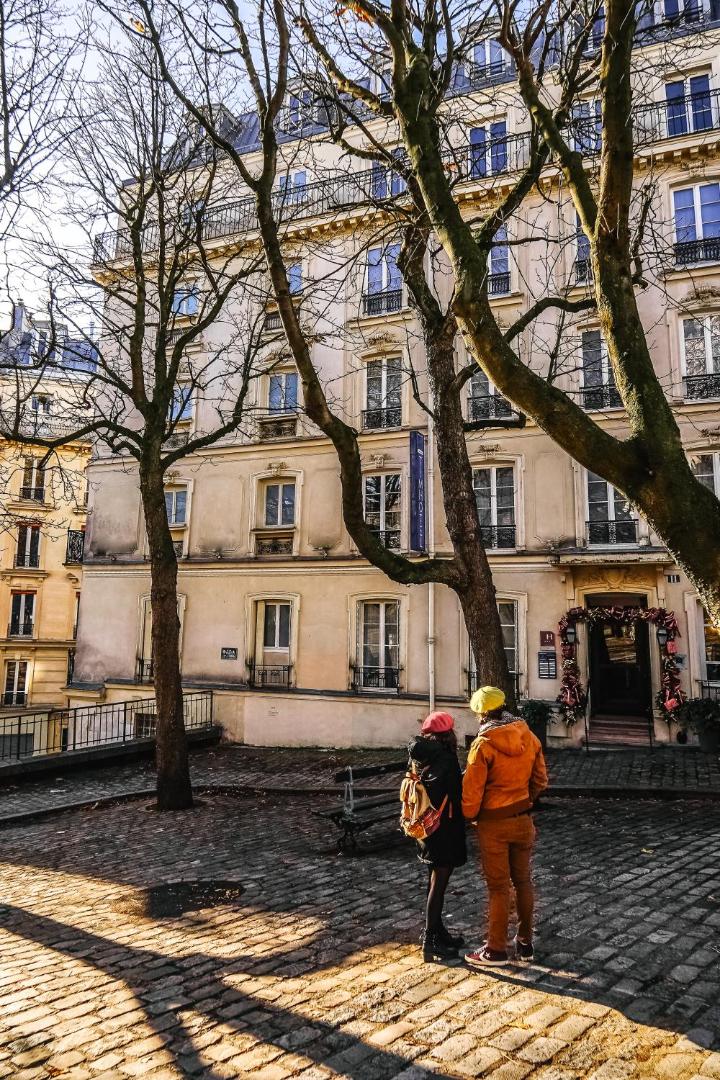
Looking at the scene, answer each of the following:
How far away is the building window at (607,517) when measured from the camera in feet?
51.6

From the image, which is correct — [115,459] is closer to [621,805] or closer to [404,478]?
[404,478]

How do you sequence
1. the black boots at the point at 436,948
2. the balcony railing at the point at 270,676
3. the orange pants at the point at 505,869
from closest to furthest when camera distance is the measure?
the orange pants at the point at 505,869 → the black boots at the point at 436,948 → the balcony railing at the point at 270,676

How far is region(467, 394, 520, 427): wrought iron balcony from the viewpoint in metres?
17.2

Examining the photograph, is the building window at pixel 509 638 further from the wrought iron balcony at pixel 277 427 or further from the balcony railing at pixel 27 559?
the balcony railing at pixel 27 559

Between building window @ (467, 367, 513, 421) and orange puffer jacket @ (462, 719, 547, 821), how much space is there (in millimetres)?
13533

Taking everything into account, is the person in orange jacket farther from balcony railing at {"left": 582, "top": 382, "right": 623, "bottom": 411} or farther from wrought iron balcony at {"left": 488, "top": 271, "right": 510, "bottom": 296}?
wrought iron balcony at {"left": 488, "top": 271, "right": 510, "bottom": 296}

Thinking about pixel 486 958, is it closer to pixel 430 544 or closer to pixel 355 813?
pixel 355 813

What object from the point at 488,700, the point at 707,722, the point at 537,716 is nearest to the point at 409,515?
the point at 537,716

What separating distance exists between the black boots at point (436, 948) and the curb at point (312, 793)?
5.42 meters

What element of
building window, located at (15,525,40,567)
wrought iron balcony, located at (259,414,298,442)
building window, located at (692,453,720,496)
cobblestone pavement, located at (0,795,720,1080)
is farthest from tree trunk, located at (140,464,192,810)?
building window, located at (15,525,40,567)

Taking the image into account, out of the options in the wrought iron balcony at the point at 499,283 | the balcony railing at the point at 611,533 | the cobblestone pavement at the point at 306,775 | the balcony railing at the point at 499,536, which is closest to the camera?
the cobblestone pavement at the point at 306,775

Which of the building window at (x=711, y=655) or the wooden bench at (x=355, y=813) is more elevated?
the building window at (x=711, y=655)

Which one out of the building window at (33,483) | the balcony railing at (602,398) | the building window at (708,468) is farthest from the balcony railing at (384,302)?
the building window at (33,483)

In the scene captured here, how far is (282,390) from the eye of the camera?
793 inches
